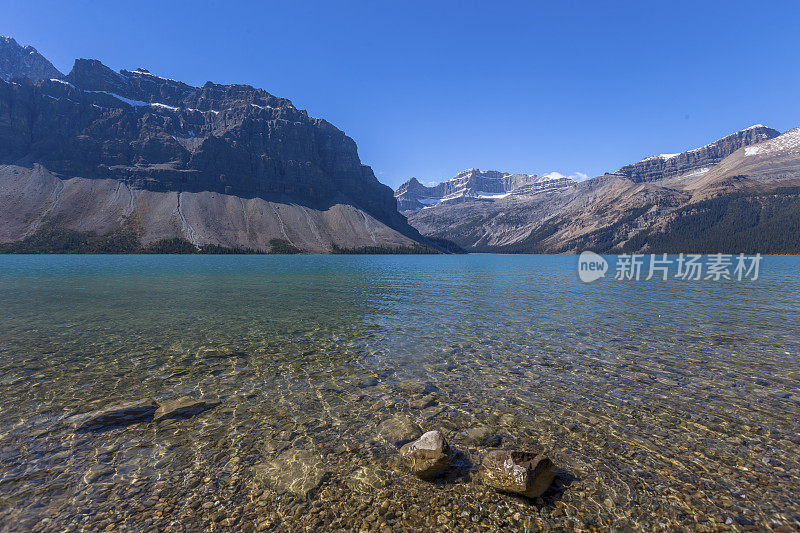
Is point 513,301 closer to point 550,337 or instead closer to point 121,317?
point 550,337

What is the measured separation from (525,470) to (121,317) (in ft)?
115

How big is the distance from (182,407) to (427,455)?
1002cm

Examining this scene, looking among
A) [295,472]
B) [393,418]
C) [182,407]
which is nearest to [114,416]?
[182,407]

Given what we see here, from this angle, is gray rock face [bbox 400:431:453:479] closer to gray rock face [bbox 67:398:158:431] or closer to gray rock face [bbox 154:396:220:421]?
gray rock face [bbox 154:396:220:421]

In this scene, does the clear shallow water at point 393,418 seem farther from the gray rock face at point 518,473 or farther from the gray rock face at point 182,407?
the gray rock face at point 182,407

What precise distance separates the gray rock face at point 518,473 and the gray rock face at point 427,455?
1.12m

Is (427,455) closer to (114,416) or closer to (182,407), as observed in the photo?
(182,407)

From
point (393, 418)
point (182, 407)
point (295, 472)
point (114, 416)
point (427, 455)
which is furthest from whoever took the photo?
point (182, 407)

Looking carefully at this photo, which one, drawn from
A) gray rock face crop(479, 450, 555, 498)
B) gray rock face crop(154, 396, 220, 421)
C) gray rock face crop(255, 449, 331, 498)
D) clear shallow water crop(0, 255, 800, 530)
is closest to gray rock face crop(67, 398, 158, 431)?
gray rock face crop(154, 396, 220, 421)

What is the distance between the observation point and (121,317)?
30781 millimetres

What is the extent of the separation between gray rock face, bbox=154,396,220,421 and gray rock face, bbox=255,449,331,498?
4983mm

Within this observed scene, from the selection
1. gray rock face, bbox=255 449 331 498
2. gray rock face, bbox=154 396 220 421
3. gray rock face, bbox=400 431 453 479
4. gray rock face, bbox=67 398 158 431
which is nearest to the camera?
gray rock face, bbox=255 449 331 498

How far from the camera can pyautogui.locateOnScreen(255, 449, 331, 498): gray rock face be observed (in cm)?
947

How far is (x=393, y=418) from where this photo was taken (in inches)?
525
